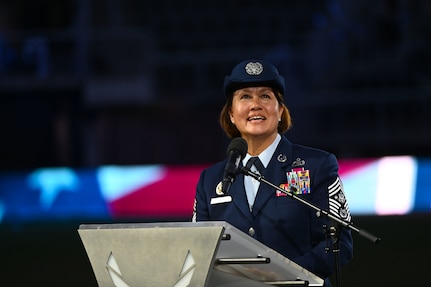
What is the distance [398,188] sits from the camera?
8.22 m

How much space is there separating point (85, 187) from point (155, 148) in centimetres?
384

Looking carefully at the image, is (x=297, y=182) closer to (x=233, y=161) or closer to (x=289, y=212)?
(x=289, y=212)

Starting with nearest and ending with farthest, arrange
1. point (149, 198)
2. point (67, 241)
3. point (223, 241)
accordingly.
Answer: point (223, 241) → point (67, 241) → point (149, 198)

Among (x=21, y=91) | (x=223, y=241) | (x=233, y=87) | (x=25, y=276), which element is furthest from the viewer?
(x=21, y=91)

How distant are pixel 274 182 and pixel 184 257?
27.8 inches

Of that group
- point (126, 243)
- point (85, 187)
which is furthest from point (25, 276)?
point (126, 243)

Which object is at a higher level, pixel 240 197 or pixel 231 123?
pixel 231 123

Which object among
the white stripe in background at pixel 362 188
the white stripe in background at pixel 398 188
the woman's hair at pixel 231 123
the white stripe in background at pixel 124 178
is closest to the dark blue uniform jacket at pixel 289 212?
the woman's hair at pixel 231 123

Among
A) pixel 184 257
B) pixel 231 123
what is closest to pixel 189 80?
pixel 231 123

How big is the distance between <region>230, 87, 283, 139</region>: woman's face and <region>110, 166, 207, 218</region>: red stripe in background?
19.2ft

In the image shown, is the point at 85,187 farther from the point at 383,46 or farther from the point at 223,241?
the point at 223,241

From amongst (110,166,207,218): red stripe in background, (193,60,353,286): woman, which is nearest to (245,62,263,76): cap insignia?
(193,60,353,286): woman

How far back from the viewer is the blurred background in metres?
12.2

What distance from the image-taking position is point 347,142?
12398 mm
